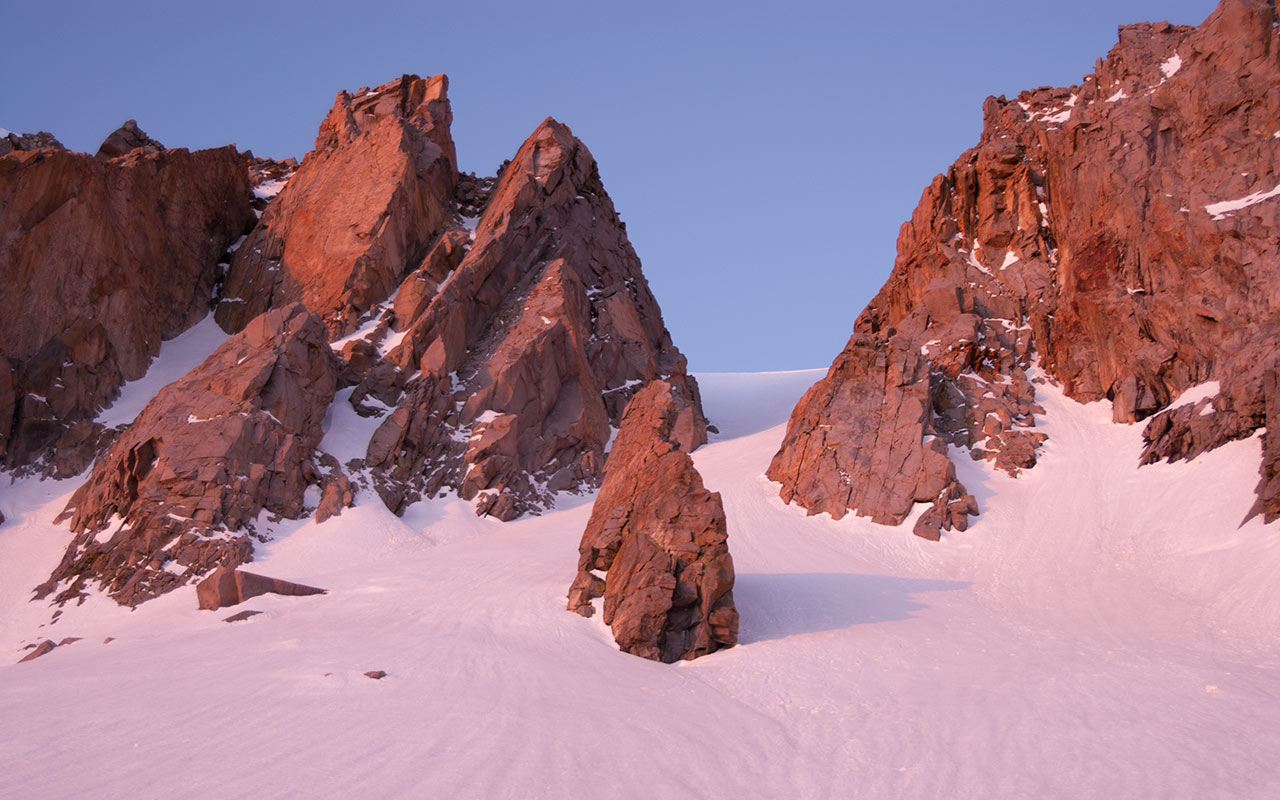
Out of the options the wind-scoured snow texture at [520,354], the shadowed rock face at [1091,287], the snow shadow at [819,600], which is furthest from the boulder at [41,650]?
the shadowed rock face at [1091,287]

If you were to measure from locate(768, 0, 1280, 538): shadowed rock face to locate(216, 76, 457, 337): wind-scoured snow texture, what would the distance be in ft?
66.0

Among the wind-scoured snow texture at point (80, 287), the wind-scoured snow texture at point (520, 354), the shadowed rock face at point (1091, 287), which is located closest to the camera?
the shadowed rock face at point (1091, 287)

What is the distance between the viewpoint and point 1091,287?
36000 millimetres

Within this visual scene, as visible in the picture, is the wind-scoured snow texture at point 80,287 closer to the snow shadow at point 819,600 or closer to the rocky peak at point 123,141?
the rocky peak at point 123,141

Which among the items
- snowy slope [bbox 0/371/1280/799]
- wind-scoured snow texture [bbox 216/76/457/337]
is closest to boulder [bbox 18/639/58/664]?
snowy slope [bbox 0/371/1280/799]

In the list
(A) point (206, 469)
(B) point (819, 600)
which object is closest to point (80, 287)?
(A) point (206, 469)

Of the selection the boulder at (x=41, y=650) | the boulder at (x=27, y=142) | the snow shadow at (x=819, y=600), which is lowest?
the snow shadow at (x=819, y=600)

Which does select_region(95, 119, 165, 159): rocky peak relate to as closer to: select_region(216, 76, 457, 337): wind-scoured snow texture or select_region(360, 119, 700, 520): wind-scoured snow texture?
select_region(216, 76, 457, 337): wind-scoured snow texture

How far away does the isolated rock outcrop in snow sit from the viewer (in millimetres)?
18531

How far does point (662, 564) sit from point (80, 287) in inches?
1270

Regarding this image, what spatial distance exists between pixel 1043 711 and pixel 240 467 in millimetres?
25429

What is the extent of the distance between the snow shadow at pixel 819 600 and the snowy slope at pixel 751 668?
122 mm

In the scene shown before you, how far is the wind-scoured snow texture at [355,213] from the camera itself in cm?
4144

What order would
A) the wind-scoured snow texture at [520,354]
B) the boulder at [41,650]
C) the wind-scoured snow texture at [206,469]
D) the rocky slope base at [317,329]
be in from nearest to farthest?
the boulder at [41,650]
the wind-scoured snow texture at [206,469]
the rocky slope base at [317,329]
the wind-scoured snow texture at [520,354]
